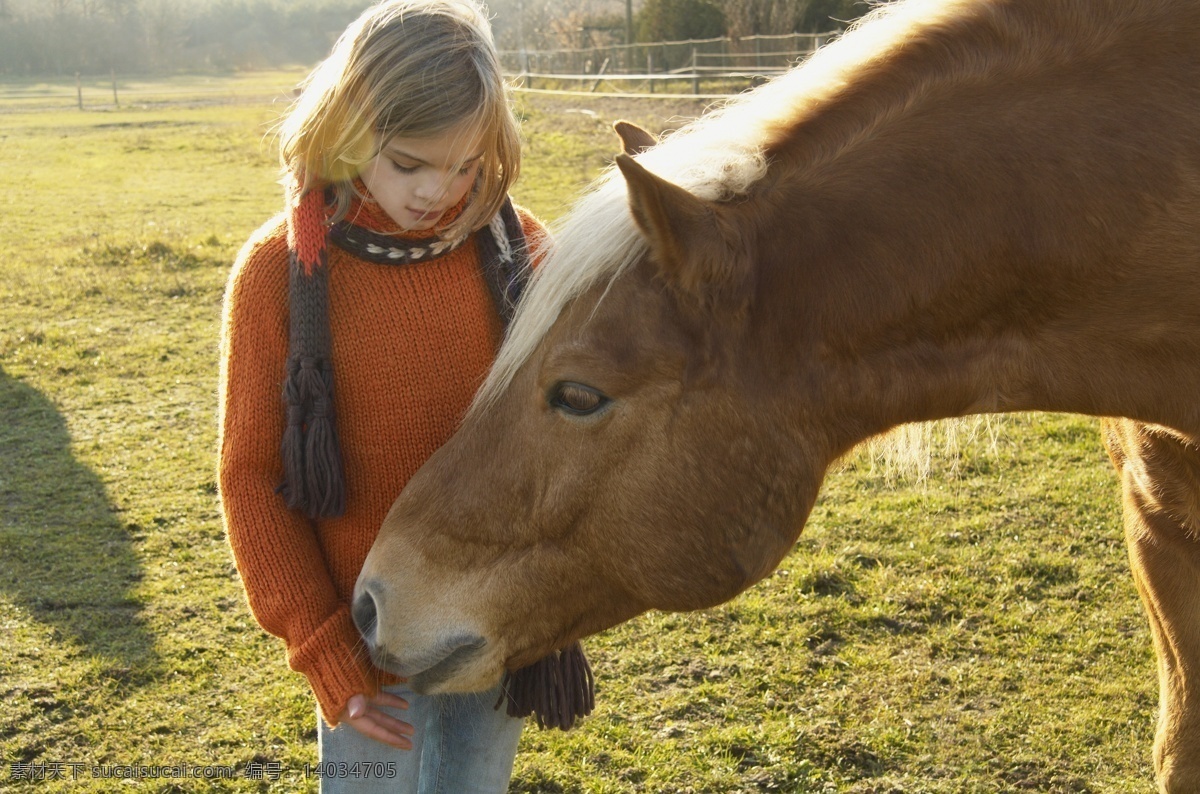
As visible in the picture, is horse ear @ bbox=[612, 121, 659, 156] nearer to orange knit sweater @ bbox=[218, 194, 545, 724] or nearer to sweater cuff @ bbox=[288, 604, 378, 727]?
orange knit sweater @ bbox=[218, 194, 545, 724]

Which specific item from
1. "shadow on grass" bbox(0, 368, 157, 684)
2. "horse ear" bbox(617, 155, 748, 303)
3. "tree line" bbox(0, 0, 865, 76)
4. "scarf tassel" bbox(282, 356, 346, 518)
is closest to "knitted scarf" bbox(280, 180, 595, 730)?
"scarf tassel" bbox(282, 356, 346, 518)

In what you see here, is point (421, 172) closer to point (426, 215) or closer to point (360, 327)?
point (426, 215)

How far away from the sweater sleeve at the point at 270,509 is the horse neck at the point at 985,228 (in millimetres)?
958

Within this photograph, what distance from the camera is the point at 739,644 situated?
390 centimetres

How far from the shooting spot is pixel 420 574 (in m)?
1.83

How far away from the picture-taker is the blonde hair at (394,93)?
1.87 metres

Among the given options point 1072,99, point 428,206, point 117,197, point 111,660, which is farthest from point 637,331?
point 117,197

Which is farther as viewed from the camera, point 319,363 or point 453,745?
point 453,745

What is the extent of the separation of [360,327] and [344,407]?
172mm

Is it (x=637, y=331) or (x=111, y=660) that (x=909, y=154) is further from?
(x=111, y=660)

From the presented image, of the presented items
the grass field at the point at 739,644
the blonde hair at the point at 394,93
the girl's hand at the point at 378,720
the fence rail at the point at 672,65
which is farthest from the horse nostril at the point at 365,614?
the fence rail at the point at 672,65

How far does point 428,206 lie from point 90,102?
40.6 m

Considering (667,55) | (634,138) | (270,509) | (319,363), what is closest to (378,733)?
(270,509)

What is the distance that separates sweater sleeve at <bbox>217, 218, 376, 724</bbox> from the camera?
6.26 ft
